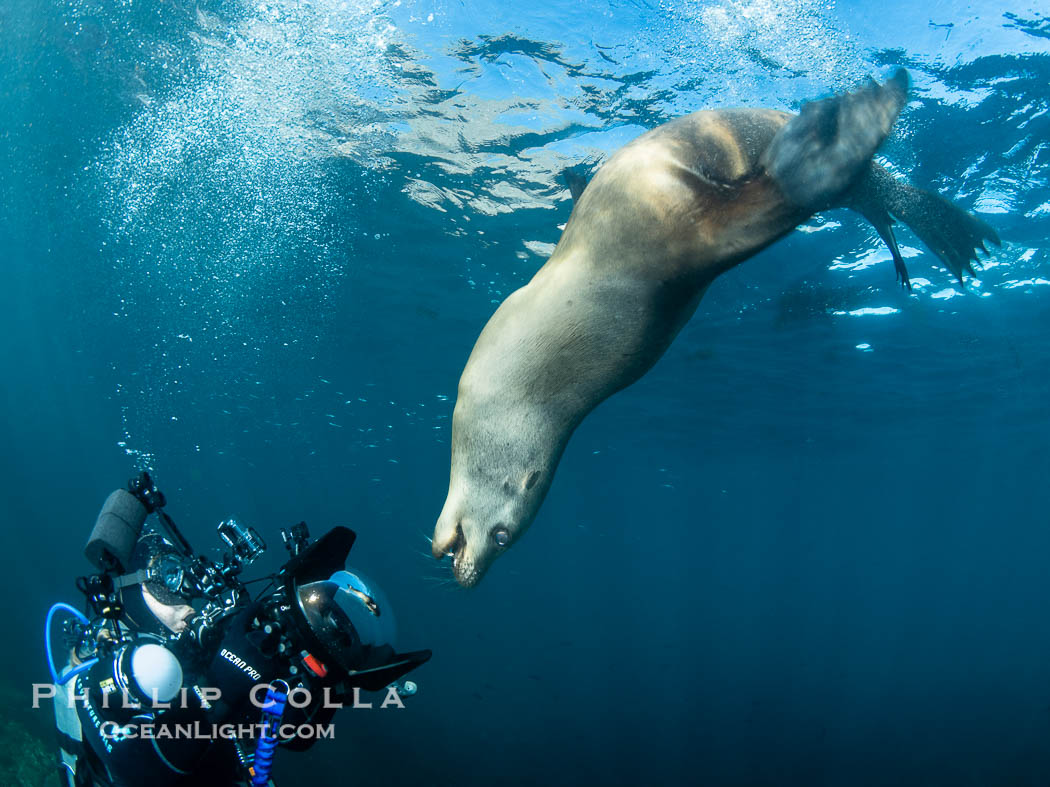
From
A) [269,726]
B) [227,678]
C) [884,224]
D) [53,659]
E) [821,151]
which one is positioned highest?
[884,224]

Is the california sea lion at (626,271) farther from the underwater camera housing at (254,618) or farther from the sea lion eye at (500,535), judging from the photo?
the underwater camera housing at (254,618)

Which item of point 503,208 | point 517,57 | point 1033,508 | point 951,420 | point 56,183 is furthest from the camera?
point 1033,508

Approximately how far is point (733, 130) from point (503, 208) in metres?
8.80

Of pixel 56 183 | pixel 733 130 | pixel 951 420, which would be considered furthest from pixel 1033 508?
pixel 56 183

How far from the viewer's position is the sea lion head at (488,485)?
2.22 m

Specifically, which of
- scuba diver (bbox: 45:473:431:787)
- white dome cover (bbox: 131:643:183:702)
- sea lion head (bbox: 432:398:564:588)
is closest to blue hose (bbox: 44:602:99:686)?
scuba diver (bbox: 45:473:431:787)

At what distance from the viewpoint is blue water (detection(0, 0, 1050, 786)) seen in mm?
7059

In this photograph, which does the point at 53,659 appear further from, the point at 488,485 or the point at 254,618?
the point at 488,485

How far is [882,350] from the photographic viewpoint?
1536 centimetres

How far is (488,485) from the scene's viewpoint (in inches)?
89.4

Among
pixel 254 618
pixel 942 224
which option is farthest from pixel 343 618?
pixel 942 224

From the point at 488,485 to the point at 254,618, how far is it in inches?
59.3

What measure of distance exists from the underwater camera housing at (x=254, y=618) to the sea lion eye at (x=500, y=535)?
82 cm

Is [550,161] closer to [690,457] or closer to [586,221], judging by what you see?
[586,221]
